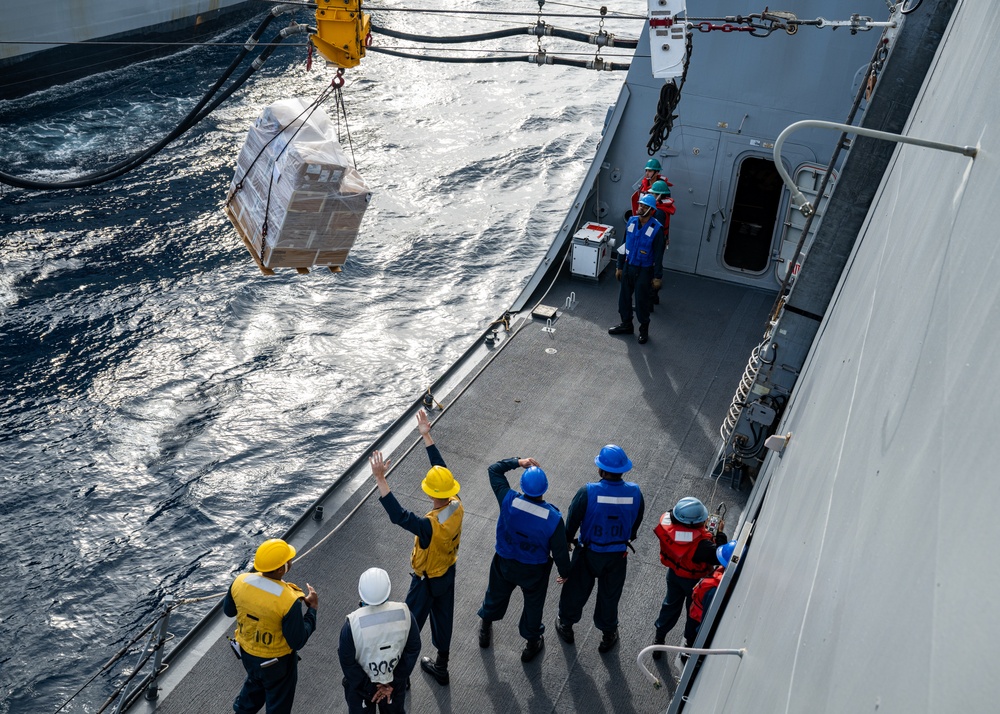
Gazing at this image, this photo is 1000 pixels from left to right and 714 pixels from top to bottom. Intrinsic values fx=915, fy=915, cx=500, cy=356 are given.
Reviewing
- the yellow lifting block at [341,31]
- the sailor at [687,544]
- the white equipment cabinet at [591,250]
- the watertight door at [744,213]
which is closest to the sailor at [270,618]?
the sailor at [687,544]

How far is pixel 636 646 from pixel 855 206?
3.68 metres

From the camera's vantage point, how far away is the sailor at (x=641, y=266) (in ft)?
32.1

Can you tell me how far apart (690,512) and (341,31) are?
4491mm

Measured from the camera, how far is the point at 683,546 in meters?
5.91

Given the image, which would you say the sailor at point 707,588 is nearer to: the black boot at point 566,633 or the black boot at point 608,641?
the black boot at point 608,641

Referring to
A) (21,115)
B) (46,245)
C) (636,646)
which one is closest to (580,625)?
(636,646)

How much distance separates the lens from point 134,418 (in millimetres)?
12094

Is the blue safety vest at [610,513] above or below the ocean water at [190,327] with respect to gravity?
above

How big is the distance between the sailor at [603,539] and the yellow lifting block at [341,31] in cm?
375

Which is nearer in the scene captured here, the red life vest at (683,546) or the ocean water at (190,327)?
the red life vest at (683,546)

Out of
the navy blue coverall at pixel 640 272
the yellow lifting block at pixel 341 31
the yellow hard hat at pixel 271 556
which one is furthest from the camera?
the navy blue coverall at pixel 640 272

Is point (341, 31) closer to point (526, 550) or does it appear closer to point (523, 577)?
point (526, 550)

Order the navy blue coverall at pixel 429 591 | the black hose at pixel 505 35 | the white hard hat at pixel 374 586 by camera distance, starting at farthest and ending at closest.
Answer: the black hose at pixel 505 35 < the navy blue coverall at pixel 429 591 < the white hard hat at pixel 374 586

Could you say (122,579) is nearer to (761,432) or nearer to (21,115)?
(761,432)
